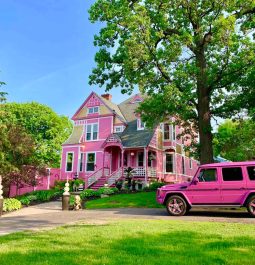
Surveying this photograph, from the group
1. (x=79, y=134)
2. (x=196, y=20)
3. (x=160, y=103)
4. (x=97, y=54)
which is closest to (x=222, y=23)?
(x=196, y=20)

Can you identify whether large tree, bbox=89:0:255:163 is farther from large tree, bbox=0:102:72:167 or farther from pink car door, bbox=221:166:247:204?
large tree, bbox=0:102:72:167

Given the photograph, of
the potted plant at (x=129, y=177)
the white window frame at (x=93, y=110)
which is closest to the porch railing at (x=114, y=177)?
the potted plant at (x=129, y=177)

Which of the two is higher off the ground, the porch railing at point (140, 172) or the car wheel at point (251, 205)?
the porch railing at point (140, 172)

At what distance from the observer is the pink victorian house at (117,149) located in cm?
2825

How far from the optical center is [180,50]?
52.1ft

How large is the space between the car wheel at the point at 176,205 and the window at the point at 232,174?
1960 mm

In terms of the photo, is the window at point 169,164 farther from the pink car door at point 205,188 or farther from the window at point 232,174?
the window at point 232,174

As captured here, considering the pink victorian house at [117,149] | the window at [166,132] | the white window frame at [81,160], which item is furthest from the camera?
the white window frame at [81,160]

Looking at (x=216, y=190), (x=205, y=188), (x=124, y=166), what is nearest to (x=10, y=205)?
(x=205, y=188)

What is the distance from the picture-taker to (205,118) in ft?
55.1

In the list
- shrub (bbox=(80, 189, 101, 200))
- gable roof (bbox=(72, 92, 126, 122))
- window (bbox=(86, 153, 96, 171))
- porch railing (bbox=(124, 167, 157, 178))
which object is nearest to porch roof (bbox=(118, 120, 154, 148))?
gable roof (bbox=(72, 92, 126, 122))

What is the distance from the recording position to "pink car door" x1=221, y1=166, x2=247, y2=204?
11086mm

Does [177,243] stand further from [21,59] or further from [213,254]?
[21,59]

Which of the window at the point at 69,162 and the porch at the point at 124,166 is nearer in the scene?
the porch at the point at 124,166
